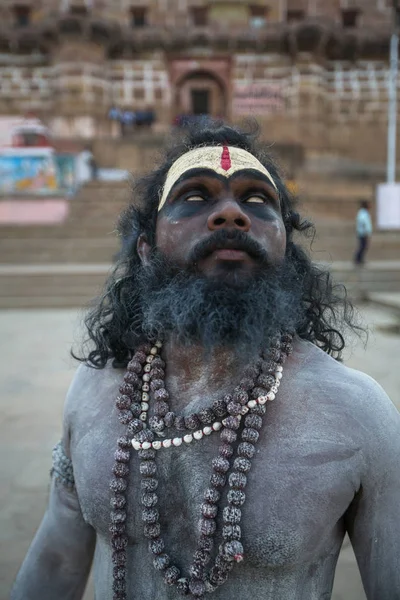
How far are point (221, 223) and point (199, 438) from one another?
55cm

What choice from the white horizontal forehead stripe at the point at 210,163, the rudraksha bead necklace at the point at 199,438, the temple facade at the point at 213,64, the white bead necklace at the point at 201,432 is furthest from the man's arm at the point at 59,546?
the temple facade at the point at 213,64

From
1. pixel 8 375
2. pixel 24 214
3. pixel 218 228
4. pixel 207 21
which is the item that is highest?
pixel 207 21

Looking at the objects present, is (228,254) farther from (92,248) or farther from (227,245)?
(92,248)

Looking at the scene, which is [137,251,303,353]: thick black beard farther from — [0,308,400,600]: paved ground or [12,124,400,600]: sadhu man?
[0,308,400,600]: paved ground

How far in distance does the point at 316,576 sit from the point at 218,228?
2.98 ft

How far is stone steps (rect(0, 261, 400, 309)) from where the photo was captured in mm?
10414

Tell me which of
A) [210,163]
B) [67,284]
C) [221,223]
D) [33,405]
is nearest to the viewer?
[221,223]

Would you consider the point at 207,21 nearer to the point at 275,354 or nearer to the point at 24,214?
the point at 24,214

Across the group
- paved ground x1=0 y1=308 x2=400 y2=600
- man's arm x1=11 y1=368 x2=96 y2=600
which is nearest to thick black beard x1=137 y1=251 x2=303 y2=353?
man's arm x1=11 y1=368 x2=96 y2=600

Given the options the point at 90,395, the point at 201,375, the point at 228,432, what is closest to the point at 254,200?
the point at 201,375

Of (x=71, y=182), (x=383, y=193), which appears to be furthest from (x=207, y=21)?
(x=383, y=193)

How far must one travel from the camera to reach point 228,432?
4.06 feet

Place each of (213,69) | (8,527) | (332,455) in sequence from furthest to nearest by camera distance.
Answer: (213,69), (8,527), (332,455)

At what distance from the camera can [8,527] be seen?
3061 mm
